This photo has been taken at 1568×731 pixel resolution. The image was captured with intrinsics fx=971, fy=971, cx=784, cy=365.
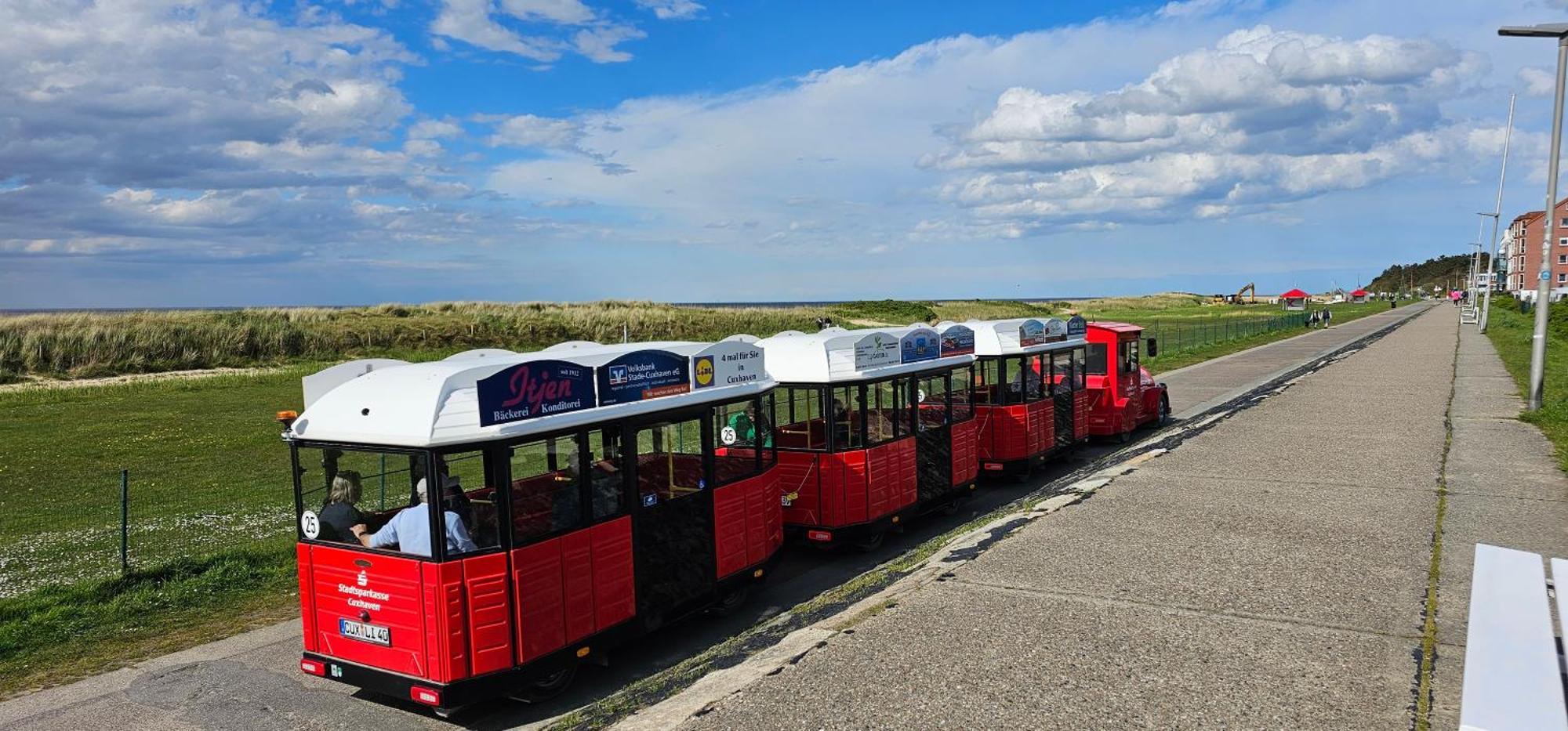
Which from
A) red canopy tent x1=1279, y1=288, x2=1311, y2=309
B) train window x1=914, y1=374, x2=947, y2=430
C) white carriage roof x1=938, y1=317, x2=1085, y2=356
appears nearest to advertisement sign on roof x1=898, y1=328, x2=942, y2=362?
train window x1=914, y1=374, x2=947, y2=430

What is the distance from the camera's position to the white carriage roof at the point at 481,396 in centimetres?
671

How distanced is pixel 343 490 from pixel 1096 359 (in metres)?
15.6

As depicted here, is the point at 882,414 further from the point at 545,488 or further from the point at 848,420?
the point at 545,488

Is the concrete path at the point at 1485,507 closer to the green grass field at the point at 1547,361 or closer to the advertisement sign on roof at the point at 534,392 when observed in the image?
the green grass field at the point at 1547,361

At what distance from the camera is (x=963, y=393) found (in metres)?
15.0

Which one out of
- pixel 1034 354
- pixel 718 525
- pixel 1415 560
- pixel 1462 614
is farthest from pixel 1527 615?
pixel 1034 354

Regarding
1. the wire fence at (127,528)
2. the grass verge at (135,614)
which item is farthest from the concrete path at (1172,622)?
the wire fence at (127,528)

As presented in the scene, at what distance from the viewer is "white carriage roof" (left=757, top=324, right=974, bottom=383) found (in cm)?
1113

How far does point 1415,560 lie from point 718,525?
6392 mm

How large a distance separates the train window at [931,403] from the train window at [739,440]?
10.1ft

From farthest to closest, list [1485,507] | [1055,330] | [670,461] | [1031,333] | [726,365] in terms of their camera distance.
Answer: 1. [1055,330]
2. [1031,333]
3. [1485,507]
4. [726,365]
5. [670,461]

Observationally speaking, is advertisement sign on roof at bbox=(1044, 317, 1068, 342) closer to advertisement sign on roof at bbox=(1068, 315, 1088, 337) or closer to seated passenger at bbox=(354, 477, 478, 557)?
advertisement sign on roof at bbox=(1068, 315, 1088, 337)

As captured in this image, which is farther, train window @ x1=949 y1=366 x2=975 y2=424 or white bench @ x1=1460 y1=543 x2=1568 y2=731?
train window @ x1=949 y1=366 x2=975 y2=424

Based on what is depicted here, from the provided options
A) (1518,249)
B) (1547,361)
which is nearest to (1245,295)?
(1518,249)
